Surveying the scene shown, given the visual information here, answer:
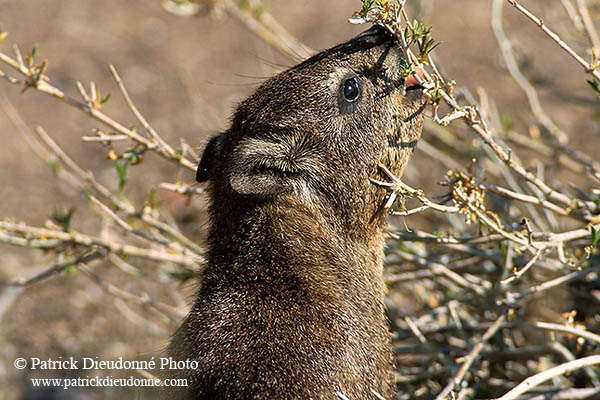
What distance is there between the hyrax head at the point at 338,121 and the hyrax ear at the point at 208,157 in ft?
0.56

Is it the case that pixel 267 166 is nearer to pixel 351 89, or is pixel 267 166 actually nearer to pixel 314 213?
pixel 314 213

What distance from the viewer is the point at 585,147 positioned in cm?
547

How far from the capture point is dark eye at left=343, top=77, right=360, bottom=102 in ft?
9.07

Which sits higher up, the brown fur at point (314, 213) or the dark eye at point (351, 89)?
the dark eye at point (351, 89)

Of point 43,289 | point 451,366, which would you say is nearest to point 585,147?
point 451,366

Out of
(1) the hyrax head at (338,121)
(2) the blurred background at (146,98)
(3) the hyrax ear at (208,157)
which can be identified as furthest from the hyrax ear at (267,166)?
(2) the blurred background at (146,98)

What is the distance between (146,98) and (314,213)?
180 inches

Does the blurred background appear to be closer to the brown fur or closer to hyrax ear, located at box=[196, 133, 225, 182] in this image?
hyrax ear, located at box=[196, 133, 225, 182]

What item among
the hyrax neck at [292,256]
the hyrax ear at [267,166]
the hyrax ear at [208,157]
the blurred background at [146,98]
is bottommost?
the hyrax neck at [292,256]

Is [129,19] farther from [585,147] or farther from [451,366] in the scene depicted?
[451,366]

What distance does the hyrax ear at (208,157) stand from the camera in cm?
295

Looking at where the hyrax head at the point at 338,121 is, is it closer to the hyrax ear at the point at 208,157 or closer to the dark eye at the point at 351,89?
the dark eye at the point at 351,89

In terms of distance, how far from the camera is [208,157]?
9.72ft

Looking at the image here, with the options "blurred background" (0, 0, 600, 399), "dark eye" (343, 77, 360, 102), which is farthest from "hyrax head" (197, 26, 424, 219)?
"blurred background" (0, 0, 600, 399)
